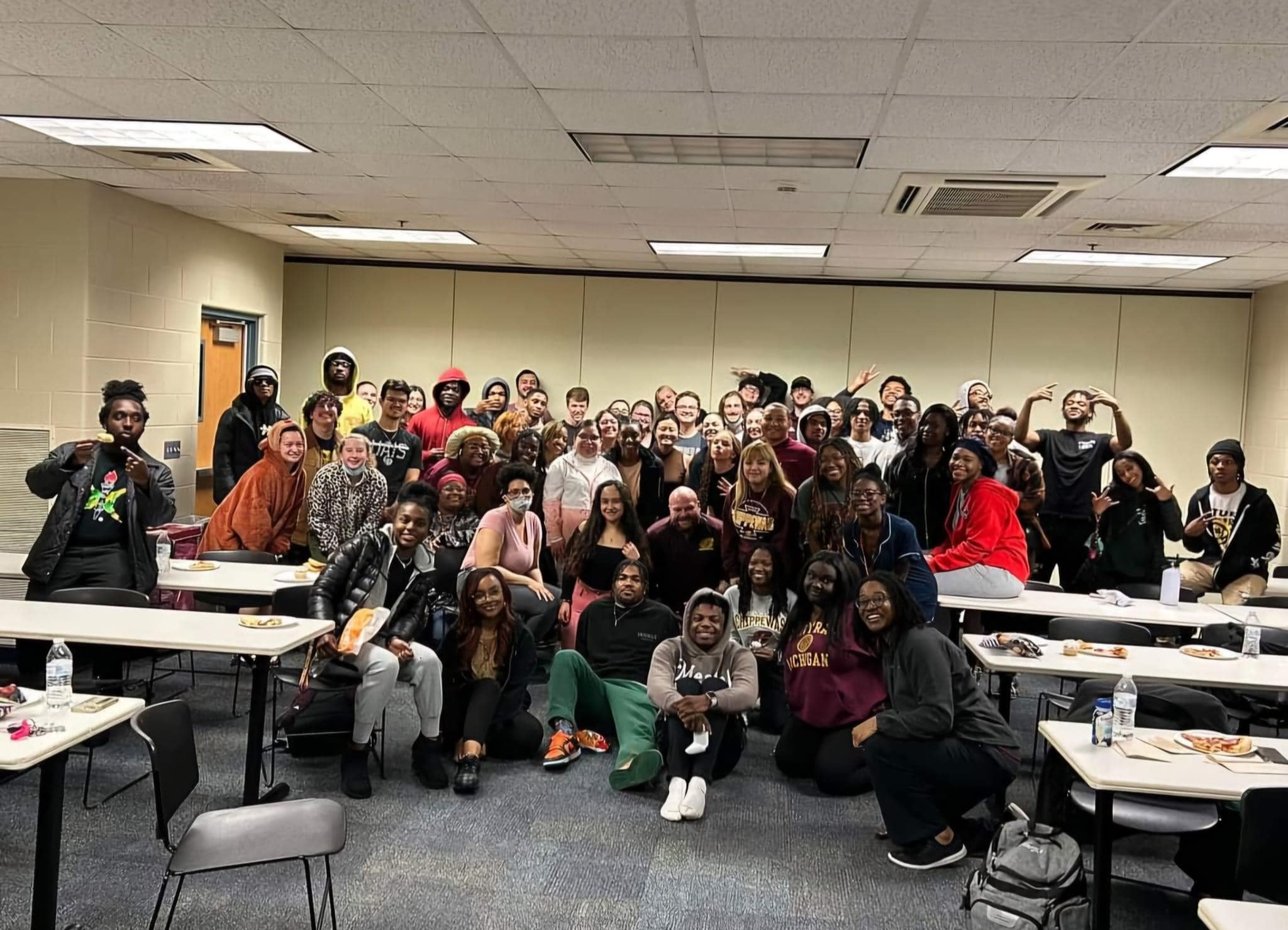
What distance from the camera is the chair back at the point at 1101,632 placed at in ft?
16.7

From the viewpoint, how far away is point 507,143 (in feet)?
17.2

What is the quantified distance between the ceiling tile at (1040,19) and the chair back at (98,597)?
4.11 meters

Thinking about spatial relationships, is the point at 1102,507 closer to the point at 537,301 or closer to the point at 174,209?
the point at 537,301

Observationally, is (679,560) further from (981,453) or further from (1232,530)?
(1232,530)

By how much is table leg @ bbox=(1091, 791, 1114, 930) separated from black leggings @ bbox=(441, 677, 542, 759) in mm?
2609

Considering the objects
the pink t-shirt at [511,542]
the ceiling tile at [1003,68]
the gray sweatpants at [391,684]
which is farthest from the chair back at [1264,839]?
the pink t-shirt at [511,542]

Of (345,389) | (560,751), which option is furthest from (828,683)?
(345,389)

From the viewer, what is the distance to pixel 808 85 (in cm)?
402

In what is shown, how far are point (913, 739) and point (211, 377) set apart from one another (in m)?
7.05

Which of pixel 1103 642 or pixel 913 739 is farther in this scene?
pixel 1103 642

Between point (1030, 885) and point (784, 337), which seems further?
point (784, 337)

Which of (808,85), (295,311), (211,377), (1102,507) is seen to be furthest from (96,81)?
(295,311)

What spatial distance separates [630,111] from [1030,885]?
335 centimetres

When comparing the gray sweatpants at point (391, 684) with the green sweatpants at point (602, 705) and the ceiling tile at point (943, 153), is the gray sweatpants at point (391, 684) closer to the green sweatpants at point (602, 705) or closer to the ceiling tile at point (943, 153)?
the green sweatpants at point (602, 705)
